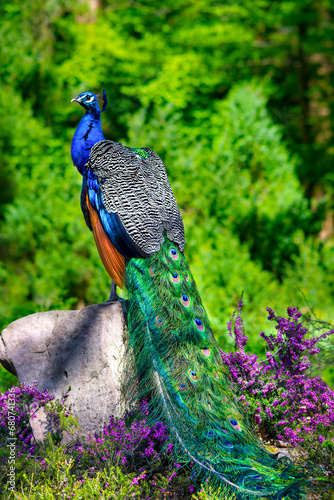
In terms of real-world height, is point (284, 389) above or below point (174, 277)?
below

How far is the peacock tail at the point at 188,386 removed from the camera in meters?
2.53

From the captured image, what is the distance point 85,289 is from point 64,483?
177 inches

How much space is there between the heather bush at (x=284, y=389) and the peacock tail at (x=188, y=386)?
1.22 ft

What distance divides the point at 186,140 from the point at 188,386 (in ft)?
18.4

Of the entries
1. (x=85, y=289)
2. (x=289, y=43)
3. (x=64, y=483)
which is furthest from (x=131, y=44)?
(x=64, y=483)

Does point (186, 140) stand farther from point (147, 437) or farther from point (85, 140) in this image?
point (147, 437)

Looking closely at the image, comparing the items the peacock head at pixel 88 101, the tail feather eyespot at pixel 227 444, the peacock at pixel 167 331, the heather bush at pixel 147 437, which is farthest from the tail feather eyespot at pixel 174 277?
the peacock head at pixel 88 101

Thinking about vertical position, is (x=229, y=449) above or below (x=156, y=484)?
above

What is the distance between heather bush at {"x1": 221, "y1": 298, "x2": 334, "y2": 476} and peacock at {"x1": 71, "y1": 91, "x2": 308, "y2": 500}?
37 cm

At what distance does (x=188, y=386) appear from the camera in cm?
296

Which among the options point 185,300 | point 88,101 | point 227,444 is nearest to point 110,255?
point 185,300

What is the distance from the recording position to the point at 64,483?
286 cm

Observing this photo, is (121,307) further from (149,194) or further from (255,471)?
(255,471)

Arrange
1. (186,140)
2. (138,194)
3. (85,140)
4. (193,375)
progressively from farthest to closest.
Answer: (186,140) → (85,140) → (138,194) → (193,375)
